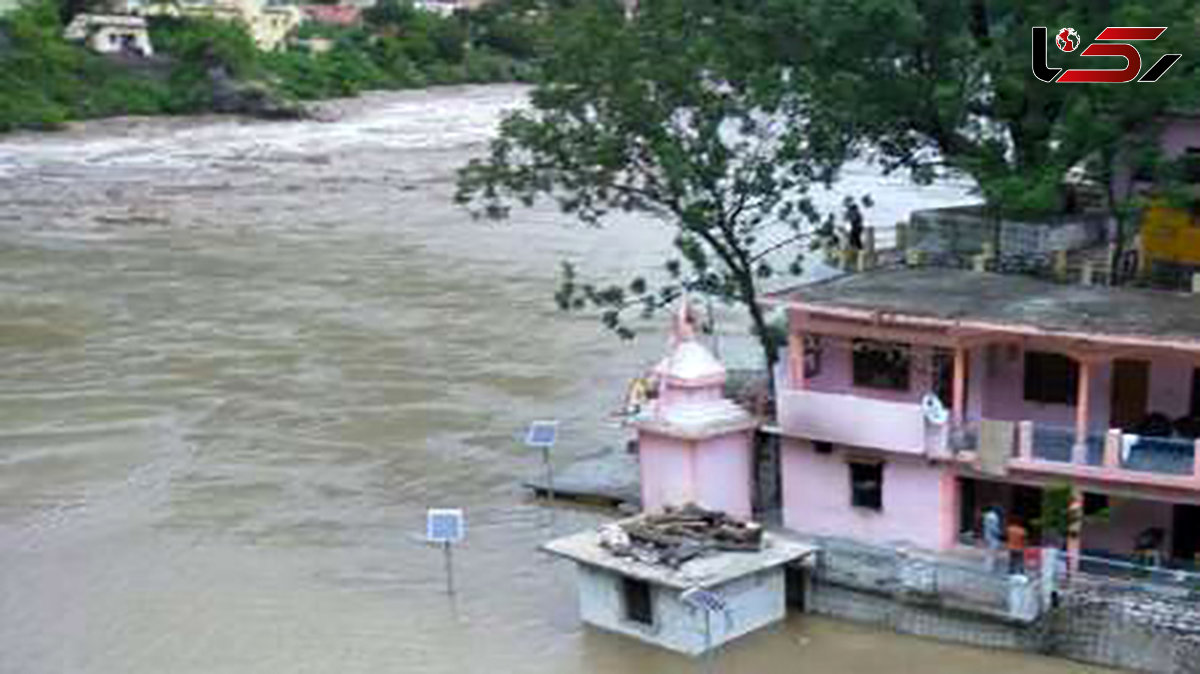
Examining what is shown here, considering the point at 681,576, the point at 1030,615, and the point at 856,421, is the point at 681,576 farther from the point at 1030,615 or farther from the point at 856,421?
the point at 1030,615

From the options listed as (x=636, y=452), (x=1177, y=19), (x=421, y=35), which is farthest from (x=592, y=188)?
(x=421, y=35)

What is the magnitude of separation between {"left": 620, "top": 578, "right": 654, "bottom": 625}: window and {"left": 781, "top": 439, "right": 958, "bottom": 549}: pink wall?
292cm

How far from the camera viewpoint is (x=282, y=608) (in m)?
24.0

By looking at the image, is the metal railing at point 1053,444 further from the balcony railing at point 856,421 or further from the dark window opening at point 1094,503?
the balcony railing at point 856,421

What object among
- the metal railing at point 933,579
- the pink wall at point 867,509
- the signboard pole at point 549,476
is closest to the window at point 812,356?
the pink wall at point 867,509

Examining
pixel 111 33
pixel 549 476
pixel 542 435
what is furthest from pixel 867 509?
pixel 111 33

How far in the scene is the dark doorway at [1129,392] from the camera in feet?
73.6

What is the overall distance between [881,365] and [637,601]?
4557mm

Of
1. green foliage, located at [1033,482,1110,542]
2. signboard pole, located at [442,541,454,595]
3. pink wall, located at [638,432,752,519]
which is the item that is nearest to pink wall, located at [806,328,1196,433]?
pink wall, located at [638,432,752,519]

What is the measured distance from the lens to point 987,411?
23203 mm

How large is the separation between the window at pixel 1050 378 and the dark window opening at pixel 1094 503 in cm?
123

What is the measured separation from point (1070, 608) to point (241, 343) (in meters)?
25.1

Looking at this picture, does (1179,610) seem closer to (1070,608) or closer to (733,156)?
(1070,608)

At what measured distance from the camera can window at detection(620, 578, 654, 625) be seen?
21.6 m
